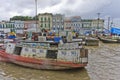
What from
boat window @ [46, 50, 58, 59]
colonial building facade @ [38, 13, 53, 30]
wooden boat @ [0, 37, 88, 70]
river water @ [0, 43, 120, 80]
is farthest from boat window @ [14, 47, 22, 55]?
colonial building facade @ [38, 13, 53, 30]

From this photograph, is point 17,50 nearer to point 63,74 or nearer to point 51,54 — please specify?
point 51,54

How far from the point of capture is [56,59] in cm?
2162

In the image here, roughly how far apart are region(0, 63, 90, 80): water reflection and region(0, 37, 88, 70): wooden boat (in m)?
0.58

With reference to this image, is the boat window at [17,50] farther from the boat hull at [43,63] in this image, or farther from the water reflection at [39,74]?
the water reflection at [39,74]

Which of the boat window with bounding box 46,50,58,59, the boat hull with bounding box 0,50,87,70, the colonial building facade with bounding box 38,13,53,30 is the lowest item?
the boat hull with bounding box 0,50,87,70

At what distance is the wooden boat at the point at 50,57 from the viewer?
70.0ft

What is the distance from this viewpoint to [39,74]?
21.0 metres

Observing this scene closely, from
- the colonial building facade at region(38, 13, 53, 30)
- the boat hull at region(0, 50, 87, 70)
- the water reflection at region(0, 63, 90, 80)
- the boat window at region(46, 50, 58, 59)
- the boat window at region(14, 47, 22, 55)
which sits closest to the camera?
the water reflection at region(0, 63, 90, 80)

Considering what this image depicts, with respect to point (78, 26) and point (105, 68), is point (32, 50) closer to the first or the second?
point (105, 68)

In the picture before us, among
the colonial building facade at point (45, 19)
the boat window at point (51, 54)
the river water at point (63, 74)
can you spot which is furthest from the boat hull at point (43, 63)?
the colonial building facade at point (45, 19)

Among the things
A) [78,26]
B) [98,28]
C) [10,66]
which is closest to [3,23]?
[78,26]

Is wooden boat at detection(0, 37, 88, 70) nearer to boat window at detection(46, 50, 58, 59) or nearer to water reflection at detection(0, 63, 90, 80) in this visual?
boat window at detection(46, 50, 58, 59)

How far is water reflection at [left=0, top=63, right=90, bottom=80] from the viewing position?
19922 millimetres

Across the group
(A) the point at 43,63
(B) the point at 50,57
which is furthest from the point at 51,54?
(A) the point at 43,63
